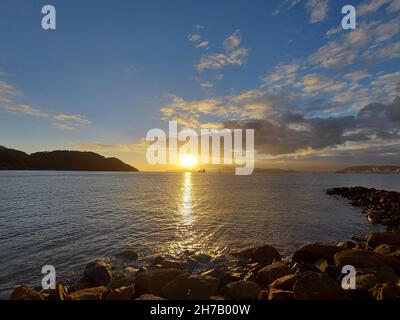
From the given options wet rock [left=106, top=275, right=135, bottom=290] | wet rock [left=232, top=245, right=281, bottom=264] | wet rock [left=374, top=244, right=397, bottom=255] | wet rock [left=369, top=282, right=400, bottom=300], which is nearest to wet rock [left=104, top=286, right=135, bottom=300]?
wet rock [left=106, top=275, right=135, bottom=290]

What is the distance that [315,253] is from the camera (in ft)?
43.3

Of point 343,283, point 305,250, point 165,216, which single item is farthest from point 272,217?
point 343,283

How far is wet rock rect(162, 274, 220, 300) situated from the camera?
924 centimetres

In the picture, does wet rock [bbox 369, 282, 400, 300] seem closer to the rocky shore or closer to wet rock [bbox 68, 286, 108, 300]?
the rocky shore

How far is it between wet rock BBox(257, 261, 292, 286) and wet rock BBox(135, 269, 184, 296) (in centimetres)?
365

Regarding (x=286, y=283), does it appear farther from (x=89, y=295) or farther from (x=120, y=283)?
(x=89, y=295)

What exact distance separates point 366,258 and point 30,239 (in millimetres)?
21534

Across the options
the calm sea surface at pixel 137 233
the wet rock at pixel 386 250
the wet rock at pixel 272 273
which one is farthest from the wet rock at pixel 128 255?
the wet rock at pixel 386 250

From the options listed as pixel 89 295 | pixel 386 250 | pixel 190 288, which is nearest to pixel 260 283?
pixel 190 288

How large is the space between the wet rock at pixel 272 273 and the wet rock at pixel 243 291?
4.73 feet

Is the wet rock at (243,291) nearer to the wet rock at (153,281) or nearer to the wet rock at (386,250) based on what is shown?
the wet rock at (153,281)

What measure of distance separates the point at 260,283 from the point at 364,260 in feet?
16.4
